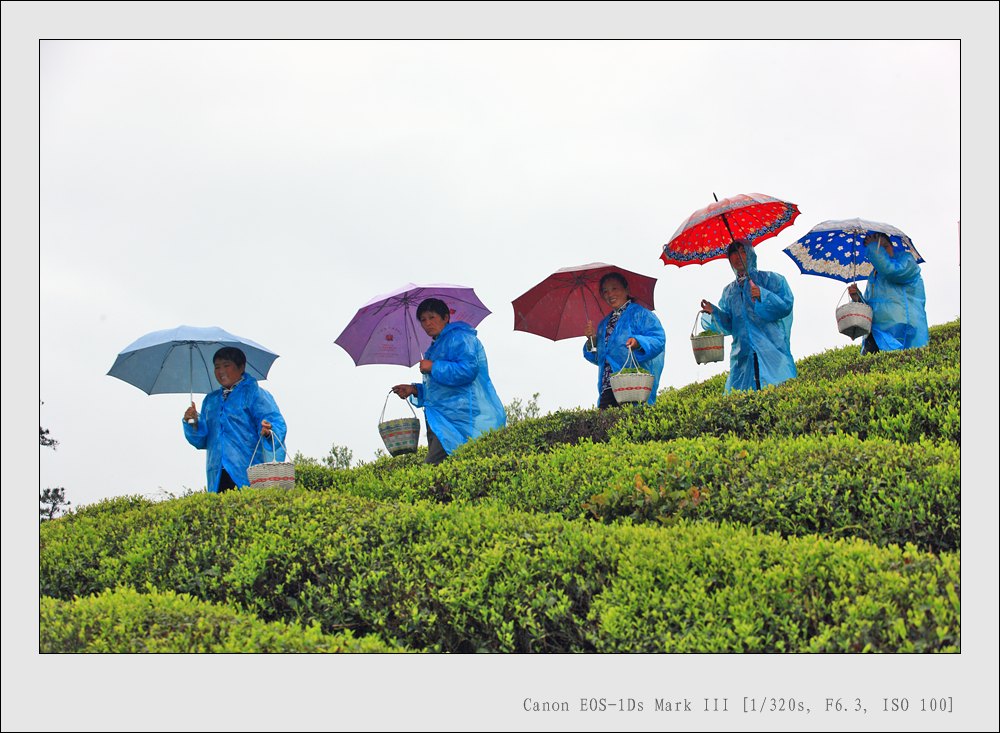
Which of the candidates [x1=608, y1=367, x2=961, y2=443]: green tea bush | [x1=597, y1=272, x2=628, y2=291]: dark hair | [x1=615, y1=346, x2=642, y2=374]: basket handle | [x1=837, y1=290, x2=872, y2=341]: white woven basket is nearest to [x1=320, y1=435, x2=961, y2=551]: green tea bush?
[x1=608, y1=367, x2=961, y2=443]: green tea bush

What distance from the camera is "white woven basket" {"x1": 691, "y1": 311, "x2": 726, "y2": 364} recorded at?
33.9 ft

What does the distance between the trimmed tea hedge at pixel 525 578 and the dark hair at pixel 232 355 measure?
2.24 m

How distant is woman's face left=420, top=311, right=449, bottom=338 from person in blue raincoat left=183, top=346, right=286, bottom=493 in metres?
1.71

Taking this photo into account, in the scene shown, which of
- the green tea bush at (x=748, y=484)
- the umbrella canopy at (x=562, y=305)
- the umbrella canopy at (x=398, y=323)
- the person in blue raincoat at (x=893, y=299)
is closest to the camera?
the green tea bush at (x=748, y=484)

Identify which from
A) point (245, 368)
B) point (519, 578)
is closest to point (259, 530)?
point (519, 578)

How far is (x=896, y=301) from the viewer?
11461 mm

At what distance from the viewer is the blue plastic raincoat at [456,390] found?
10.2 m

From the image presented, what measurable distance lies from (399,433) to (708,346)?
3.15 meters

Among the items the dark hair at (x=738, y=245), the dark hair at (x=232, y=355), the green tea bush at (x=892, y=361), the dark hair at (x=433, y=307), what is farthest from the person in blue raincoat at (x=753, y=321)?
the dark hair at (x=232, y=355)

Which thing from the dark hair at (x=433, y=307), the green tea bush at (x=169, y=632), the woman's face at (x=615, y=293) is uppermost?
the woman's face at (x=615, y=293)

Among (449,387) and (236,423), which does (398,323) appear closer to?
(449,387)

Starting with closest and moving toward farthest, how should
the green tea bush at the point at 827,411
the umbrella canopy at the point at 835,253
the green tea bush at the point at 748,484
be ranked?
the green tea bush at the point at 748,484 < the green tea bush at the point at 827,411 < the umbrella canopy at the point at 835,253

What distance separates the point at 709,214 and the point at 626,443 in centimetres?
265

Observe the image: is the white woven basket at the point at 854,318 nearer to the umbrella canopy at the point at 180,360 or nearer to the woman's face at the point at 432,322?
the woman's face at the point at 432,322
